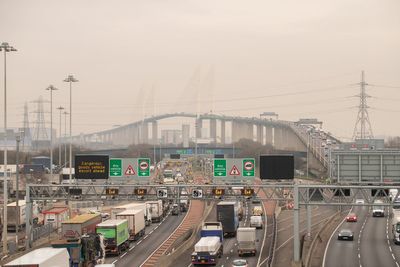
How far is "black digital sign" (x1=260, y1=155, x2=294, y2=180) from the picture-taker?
42938 mm

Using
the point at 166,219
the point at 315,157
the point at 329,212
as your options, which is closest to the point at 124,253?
the point at 166,219

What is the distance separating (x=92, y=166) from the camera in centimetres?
4662

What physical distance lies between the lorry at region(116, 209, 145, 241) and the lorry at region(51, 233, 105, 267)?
1396cm

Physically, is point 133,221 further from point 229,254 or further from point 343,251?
point 343,251

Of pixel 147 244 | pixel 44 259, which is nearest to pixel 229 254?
pixel 147 244

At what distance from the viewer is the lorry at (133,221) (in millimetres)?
52322

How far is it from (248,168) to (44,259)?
22.7 m

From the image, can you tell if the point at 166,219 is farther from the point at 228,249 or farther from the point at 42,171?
the point at 42,171

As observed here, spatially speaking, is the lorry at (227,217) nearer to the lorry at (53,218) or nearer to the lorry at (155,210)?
the lorry at (53,218)

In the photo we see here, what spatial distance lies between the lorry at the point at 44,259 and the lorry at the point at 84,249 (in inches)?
125

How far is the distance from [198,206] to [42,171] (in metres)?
30.0

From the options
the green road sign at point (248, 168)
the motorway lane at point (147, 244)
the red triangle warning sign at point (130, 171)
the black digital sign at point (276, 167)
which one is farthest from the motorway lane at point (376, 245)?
the red triangle warning sign at point (130, 171)

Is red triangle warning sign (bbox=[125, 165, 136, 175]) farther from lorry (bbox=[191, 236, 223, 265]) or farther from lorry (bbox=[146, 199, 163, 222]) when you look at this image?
lorry (bbox=[146, 199, 163, 222])

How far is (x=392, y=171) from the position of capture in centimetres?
4125
